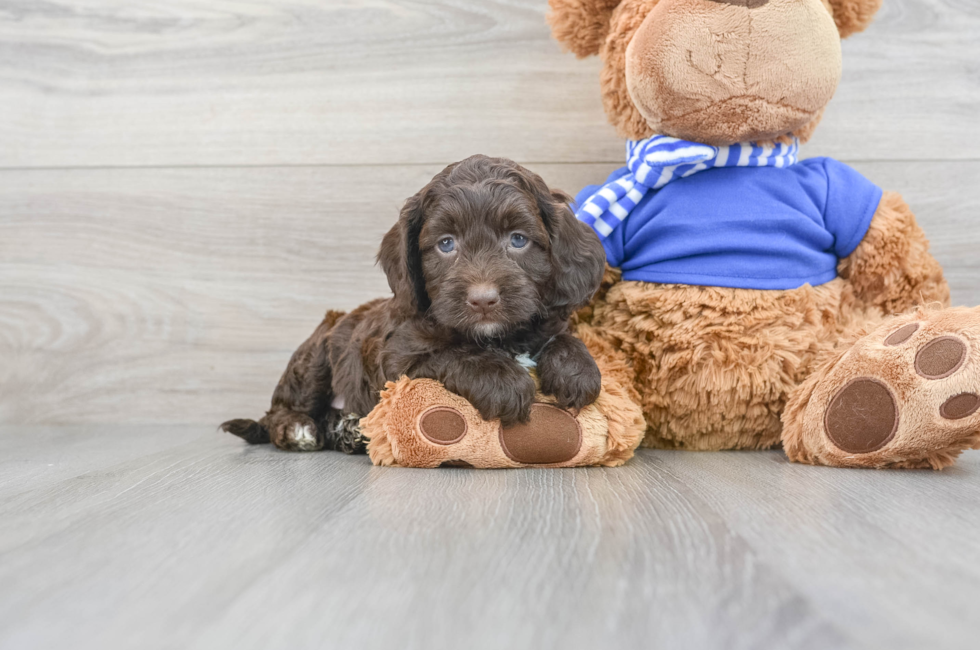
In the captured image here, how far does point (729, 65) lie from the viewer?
189 cm

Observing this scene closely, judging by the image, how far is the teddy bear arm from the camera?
211 centimetres

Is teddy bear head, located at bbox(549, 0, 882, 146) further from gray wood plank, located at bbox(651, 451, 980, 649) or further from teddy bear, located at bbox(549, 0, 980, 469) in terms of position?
gray wood plank, located at bbox(651, 451, 980, 649)

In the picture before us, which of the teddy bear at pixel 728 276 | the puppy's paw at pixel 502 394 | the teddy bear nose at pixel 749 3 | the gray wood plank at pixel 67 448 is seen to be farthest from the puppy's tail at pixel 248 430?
the teddy bear nose at pixel 749 3

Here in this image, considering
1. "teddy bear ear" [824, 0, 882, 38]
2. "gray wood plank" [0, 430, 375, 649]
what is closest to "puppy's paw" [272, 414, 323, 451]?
"gray wood plank" [0, 430, 375, 649]

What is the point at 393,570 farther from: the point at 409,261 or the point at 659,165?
the point at 659,165

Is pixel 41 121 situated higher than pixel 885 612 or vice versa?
pixel 41 121

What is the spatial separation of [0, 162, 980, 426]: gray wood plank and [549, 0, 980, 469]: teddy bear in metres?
0.95

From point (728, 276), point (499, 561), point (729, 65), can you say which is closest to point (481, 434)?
point (499, 561)

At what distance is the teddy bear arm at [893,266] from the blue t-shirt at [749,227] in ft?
0.12

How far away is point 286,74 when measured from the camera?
2.82 m

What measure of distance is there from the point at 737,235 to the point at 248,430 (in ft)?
5.41

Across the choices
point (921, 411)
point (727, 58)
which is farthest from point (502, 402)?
point (727, 58)

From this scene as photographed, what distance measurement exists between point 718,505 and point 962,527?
393 mm

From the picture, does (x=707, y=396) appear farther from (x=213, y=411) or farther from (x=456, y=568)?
(x=213, y=411)
